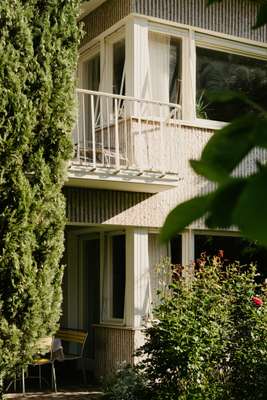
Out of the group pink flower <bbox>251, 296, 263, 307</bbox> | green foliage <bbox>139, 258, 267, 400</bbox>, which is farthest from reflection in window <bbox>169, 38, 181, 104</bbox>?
pink flower <bbox>251, 296, 263, 307</bbox>

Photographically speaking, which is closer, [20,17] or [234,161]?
[234,161]

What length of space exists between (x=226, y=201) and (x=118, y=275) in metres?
11.5

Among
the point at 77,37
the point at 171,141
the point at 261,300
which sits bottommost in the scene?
the point at 261,300

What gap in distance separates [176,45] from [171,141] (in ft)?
5.80

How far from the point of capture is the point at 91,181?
10.4m

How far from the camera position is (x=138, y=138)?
1106cm

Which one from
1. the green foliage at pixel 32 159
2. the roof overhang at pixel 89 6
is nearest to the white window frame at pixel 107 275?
the green foliage at pixel 32 159

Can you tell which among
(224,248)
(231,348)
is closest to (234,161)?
(231,348)

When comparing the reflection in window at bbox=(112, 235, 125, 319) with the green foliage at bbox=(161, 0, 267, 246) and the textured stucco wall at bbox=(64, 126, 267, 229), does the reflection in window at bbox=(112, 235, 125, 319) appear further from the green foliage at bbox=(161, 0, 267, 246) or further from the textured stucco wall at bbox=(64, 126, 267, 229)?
the green foliage at bbox=(161, 0, 267, 246)

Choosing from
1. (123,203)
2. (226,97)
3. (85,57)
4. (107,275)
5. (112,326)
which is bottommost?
(112,326)

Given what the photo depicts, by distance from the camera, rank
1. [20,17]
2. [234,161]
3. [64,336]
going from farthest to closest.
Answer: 1. [64,336]
2. [20,17]
3. [234,161]

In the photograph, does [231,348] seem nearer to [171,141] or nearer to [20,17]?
[171,141]

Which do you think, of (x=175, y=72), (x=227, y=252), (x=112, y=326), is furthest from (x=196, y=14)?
(x=112, y=326)

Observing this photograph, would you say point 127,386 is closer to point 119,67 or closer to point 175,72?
point 175,72
